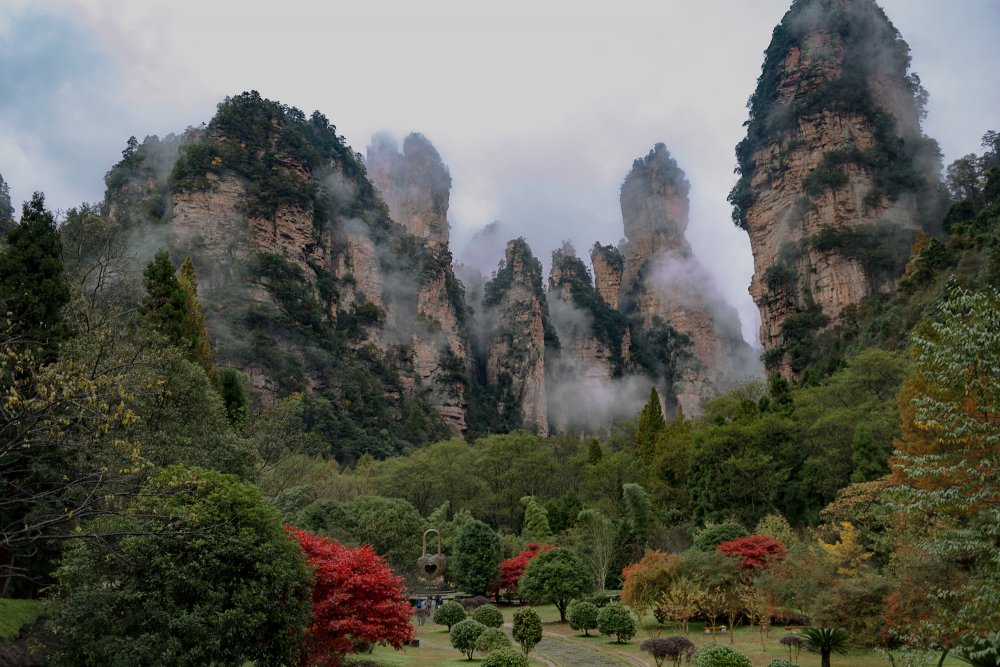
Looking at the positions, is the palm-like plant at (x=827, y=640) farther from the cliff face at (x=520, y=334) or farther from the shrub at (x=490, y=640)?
the cliff face at (x=520, y=334)

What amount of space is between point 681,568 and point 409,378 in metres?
76.3

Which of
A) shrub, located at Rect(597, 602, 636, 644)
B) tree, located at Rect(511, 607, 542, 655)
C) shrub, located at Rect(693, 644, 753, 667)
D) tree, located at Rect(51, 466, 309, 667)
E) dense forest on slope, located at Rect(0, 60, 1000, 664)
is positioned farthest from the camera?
shrub, located at Rect(597, 602, 636, 644)

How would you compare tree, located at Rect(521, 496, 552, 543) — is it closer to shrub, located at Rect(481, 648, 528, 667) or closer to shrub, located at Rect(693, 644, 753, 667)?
shrub, located at Rect(481, 648, 528, 667)

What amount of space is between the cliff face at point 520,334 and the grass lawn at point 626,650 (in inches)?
3273

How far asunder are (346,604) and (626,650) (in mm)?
10629

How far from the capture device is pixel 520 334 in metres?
115

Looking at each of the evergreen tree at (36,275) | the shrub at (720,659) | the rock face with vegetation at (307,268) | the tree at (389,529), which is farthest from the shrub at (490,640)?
the rock face with vegetation at (307,268)

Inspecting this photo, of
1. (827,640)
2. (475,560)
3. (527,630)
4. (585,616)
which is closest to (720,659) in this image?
(827,640)

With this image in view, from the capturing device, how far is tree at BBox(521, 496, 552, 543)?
44.1 meters

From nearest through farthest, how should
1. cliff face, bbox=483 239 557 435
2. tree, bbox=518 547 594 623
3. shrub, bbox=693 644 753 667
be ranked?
shrub, bbox=693 644 753 667, tree, bbox=518 547 594 623, cliff face, bbox=483 239 557 435

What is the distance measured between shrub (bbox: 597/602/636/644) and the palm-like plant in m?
7.42

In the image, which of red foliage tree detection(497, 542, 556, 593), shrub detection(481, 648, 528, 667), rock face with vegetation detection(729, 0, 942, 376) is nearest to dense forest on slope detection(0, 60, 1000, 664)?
red foliage tree detection(497, 542, 556, 593)

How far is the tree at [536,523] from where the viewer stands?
44.1 metres

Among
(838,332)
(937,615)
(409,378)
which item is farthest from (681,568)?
(409,378)
